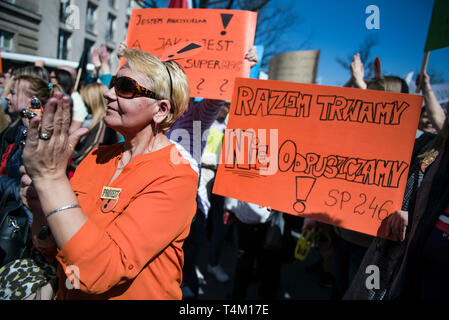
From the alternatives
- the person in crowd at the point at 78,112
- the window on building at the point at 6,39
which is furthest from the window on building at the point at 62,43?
the person in crowd at the point at 78,112

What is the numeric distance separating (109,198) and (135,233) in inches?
11.3

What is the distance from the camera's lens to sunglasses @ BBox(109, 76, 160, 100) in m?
1.28

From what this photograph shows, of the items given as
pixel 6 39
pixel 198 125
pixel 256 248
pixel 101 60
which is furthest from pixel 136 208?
pixel 6 39

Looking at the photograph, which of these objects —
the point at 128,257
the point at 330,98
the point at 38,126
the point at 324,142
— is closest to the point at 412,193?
the point at 324,142

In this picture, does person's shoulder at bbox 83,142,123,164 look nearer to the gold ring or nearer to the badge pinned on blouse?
the badge pinned on blouse

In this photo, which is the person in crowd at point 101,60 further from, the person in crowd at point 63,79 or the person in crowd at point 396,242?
the person in crowd at point 396,242

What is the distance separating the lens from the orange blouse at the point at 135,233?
0.91m

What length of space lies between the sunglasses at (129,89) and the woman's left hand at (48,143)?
1.33ft

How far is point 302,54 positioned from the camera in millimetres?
2980

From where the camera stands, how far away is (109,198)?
46.4 inches

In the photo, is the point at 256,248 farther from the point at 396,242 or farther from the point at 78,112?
the point at 78,112

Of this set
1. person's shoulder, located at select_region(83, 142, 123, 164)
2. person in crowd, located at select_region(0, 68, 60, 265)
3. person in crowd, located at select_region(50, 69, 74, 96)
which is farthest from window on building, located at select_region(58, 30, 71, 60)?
person's shoulder, located at select_region(83, 142, 123, 164)
